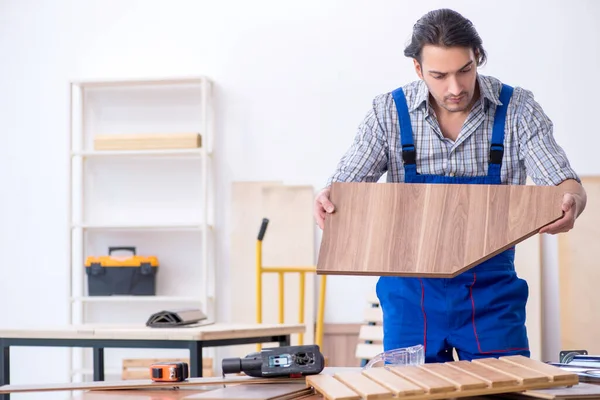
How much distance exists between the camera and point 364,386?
1348 mm

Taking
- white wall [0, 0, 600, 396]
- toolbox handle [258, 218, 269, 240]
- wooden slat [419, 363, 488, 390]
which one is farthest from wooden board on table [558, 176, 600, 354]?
wooden slat [419, 363, 488, 390]

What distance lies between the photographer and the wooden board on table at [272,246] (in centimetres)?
491

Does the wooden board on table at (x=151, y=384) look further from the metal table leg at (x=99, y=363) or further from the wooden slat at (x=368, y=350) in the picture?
the wooden slat at (x=368, y=350)

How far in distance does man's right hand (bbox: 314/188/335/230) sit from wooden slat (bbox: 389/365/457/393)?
472 millimetres

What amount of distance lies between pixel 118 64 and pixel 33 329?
2.45 meters

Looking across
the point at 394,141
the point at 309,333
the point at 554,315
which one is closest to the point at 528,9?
the point at 554,315

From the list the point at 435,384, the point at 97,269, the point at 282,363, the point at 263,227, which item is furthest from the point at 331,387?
the point at 97,269

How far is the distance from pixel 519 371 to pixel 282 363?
1.57 ft

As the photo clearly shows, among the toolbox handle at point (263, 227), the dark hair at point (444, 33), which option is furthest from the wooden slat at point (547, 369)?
the toolbox handle at point (263, 227)

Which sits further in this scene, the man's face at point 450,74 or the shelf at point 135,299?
the shelf at point 135,299

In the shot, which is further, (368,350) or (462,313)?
(368,350)

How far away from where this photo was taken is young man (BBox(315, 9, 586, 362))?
6.58 feet

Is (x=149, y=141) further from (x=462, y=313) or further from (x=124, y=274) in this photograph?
(x=462, y=313)

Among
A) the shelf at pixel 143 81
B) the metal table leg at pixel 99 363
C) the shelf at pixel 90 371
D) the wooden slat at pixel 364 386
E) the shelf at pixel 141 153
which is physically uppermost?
the shelf at pixel 143 81
